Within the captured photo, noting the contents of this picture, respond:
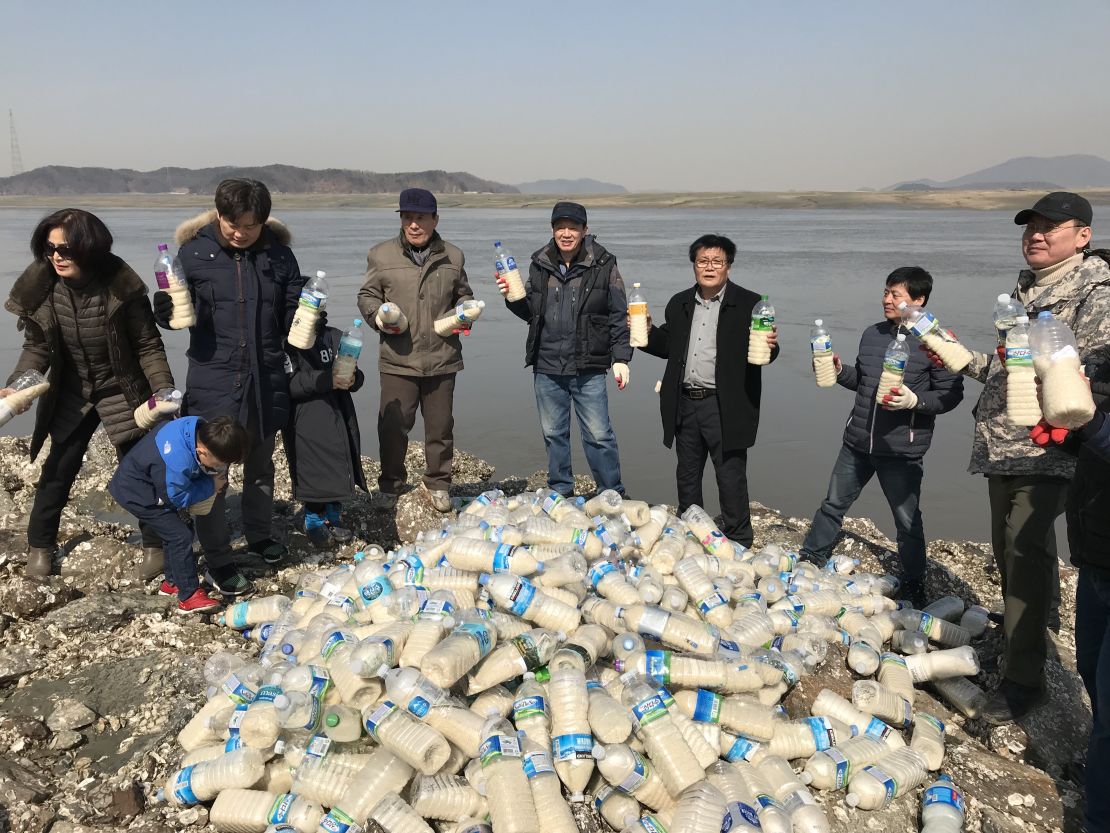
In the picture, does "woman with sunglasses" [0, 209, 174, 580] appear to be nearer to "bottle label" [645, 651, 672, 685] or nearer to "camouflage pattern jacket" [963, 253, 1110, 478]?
"bottle label" [645, 651, 672, 685]

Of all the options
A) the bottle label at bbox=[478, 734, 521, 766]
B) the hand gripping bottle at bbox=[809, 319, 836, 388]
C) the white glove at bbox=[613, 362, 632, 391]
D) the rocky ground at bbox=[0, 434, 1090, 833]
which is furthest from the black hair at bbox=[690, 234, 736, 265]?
the bottle label at bbox=[478, 734, 521, 766]

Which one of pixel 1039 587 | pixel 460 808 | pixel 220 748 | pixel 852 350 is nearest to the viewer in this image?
pixel 460 808

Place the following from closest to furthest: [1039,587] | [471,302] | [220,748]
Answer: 1. [220,748]
2. [1039,587]
3. [471,302]

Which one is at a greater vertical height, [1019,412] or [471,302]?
[471,302]

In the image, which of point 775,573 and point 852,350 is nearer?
point 775,573

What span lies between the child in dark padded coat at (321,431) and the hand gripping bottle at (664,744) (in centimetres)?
297

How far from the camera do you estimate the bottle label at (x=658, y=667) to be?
3271 mm

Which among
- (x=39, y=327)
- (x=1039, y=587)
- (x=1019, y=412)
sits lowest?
(x=1039, y=587)

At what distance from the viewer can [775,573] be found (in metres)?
4.75

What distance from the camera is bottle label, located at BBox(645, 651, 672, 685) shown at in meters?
3.27

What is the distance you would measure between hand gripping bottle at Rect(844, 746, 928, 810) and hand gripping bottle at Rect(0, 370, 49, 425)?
4.37 metres

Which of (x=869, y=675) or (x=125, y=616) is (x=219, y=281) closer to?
(x=125, y=616)

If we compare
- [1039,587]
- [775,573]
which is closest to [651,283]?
[775,573]

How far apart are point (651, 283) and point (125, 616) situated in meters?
13.4
